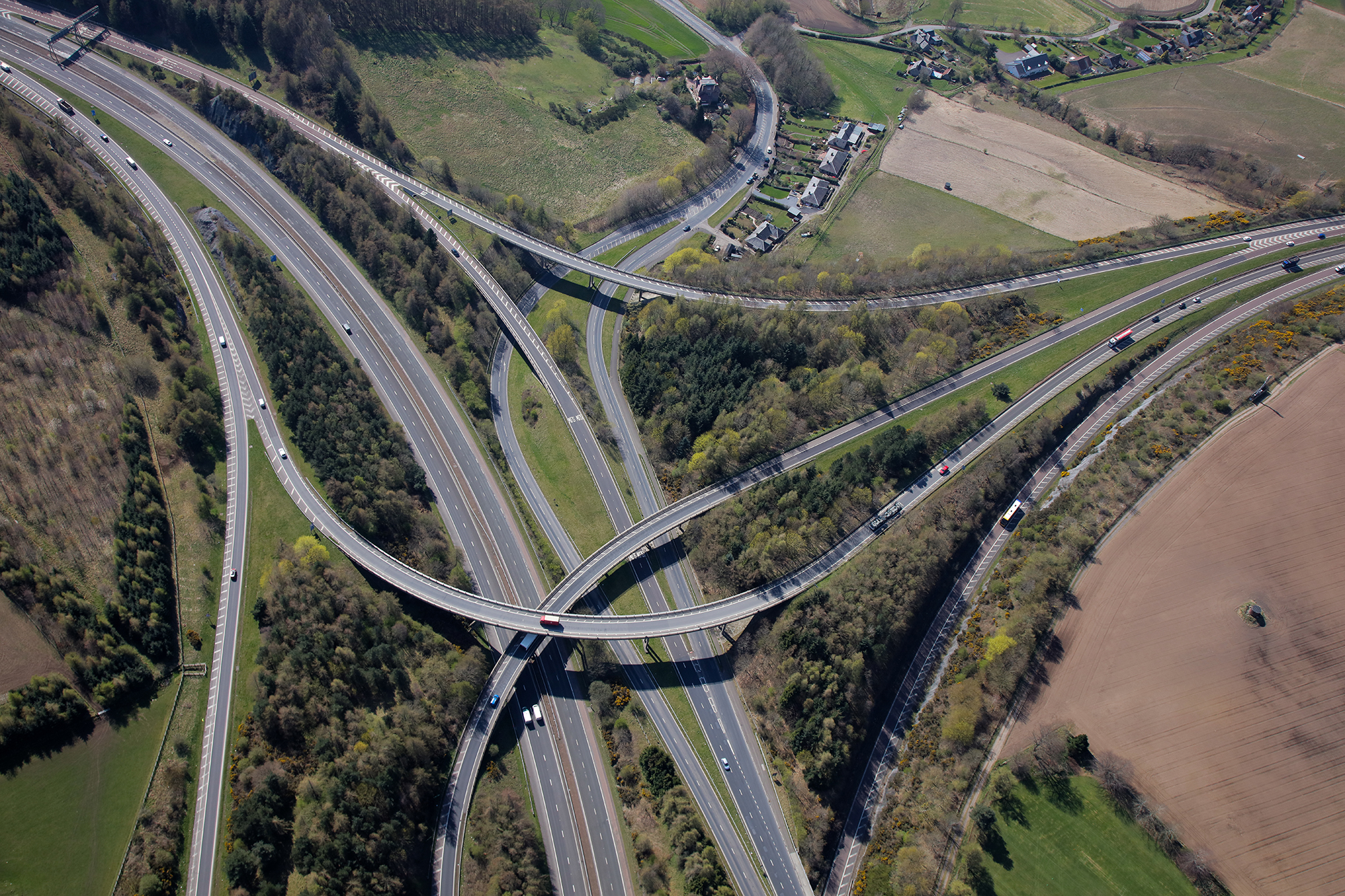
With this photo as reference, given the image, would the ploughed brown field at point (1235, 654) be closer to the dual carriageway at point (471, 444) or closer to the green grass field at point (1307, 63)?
the dual carriageway at point (471, 444)

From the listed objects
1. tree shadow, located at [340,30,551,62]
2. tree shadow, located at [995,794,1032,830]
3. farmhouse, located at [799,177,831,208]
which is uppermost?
tree shadow, located at [340,30,551,62]

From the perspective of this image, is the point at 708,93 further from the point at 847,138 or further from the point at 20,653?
the point at 20,653

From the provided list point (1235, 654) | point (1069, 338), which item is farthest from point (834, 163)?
point (1235, 654)

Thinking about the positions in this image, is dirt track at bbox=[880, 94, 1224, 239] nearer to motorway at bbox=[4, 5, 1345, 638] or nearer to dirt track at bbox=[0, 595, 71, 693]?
motorway at bbox=[4, 5, 1345, 638]

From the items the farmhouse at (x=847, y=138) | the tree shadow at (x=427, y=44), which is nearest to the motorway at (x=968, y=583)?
the farmhouse at (x=847, y=138)

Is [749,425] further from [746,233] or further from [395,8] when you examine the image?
[395,8]

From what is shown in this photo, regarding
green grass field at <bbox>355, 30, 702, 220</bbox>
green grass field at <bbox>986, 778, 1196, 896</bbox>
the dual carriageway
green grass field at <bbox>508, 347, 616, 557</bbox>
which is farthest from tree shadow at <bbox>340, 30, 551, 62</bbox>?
green grass field at <bbox>986, 778, 1196, 896</bbox>
